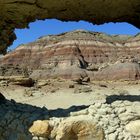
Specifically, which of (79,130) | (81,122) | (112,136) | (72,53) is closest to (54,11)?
(81,122)

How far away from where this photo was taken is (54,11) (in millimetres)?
7121

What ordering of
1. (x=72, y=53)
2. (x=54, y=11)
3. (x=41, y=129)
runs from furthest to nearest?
(x=72, y=53) < (x=54, y=11) < (x=41, y=129)

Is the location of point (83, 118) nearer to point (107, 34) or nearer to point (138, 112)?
point (138, 112)

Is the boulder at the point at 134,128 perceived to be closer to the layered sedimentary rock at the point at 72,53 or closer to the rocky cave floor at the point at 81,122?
the rocky cave floor at the point at 81,122

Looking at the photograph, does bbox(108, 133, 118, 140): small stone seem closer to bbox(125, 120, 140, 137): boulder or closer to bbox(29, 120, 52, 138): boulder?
bbox(125, 120, 140, 137): boulder

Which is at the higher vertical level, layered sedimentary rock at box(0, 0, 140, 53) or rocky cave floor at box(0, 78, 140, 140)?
layered sedimentary rock at box(0, 0, 140, 53)

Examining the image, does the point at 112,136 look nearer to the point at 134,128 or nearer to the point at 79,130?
the point at 134,128

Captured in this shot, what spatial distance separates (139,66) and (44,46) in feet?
72.0

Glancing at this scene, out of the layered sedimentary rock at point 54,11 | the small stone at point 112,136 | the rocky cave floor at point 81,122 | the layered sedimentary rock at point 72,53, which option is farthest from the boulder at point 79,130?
the layered sedimentary rock at point 72,53

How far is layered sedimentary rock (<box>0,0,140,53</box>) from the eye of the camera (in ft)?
21.6

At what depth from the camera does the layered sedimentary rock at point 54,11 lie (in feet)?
21.6

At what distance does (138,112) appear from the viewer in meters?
6.20

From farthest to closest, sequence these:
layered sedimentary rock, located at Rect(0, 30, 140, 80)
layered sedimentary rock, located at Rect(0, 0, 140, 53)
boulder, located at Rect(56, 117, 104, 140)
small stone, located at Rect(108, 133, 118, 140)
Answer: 1. layered sedimentary rock, located at Rect(0, 30, 140, 80)
2. layered sedimentary rock, located at Rect(0, 0, 140, 53)
3. small stone, located at Rect(108, 133, 118, 140)
4. boulder, located at Rect(56, 117, 104, 140)

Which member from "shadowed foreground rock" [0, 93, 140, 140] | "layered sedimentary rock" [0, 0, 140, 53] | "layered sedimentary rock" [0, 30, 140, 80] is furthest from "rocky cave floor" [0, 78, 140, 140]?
"layered sedimentary rock" [0, 30, 140, 80]
